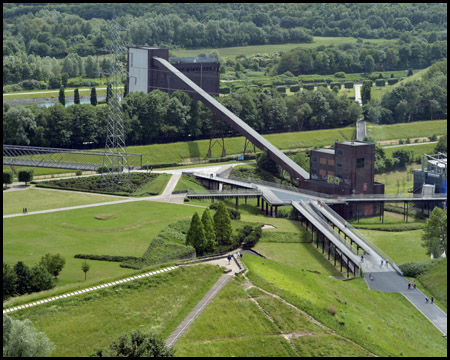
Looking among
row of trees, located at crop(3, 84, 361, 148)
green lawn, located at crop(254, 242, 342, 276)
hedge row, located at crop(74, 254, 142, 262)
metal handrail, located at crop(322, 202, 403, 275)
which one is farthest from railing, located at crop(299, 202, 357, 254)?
row of trees, located at crop(3, 84, 361, 148)

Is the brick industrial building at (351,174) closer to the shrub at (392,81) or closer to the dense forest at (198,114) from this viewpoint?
the dense forest at (198,114)

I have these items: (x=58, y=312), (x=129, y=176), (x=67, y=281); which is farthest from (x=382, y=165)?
(x=58, y=312)

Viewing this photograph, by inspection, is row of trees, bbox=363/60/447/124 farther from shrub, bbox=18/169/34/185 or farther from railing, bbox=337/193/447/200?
shrub, bbox=18/169/34/185

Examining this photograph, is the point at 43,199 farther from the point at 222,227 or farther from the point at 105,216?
the point at 222,227

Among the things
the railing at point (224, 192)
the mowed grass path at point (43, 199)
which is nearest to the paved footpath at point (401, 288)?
the railing at point (224, 192)

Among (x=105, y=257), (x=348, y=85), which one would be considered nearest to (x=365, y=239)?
(x=105, y=257)
